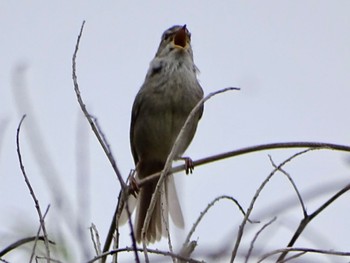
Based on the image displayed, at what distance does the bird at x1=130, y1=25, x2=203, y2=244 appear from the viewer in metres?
5.35

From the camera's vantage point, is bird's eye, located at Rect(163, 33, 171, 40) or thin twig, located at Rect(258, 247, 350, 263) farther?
bird's eye, located at Rect(163, 33, 171, 40)

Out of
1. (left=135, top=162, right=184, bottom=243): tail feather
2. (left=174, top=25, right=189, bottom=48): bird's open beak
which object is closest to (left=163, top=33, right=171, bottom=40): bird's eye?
(left=174, top=25, right=189, bottom=48): bird's open beak

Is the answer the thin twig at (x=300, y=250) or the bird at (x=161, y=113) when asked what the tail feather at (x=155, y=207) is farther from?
the thin twig at (x=300, y=250)

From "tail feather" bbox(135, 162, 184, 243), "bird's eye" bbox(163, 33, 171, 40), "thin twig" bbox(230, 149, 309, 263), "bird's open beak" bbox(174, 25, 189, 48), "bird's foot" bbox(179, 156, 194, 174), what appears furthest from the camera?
"bird's eye" bbox(163, 33, 171, 40)

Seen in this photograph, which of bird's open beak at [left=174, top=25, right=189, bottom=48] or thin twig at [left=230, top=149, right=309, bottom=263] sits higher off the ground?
bird's open beak at [left=174, top=25, right=189, bottom=48]

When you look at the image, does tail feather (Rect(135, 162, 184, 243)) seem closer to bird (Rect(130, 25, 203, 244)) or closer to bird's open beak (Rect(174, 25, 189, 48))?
bird (Rect(130, 25, 203, 244))

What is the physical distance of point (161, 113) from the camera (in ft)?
17.7

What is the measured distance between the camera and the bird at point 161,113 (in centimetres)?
535

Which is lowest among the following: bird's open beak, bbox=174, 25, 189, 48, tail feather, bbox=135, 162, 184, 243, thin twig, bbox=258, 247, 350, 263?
tail feather, bbox=135, 162, 184, 243

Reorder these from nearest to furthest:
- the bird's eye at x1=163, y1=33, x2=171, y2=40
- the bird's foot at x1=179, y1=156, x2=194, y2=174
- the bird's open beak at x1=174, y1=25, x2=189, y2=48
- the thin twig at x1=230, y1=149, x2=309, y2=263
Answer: the thin twig at x1=230, y1=149, x2=309, y2=263, the bird's foot at x1=179, y1=156, x2=194, y2=174, the bird's open beak at x1=174, y1=25, x2=189, y2=48, the bird's eye at x1=163, y1=33, x2=171, y2=40

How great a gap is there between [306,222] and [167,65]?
3404 millimetres

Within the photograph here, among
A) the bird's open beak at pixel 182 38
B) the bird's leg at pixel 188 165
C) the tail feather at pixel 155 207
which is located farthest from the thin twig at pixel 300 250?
the bird's open beak at pixel 182 38

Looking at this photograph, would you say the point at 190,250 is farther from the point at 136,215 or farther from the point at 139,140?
the point at 139,140

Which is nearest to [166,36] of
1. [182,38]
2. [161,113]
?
[182,38]
